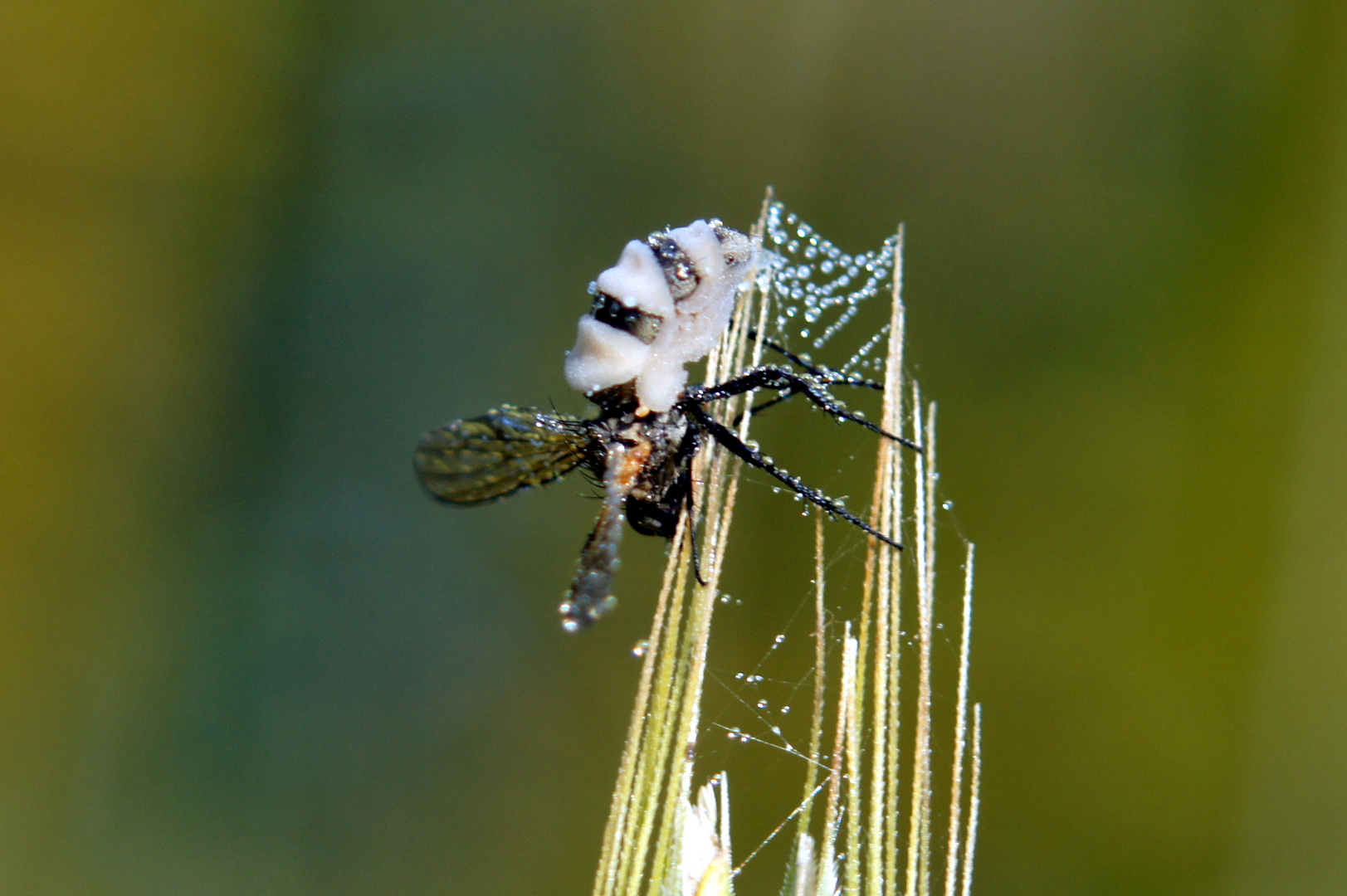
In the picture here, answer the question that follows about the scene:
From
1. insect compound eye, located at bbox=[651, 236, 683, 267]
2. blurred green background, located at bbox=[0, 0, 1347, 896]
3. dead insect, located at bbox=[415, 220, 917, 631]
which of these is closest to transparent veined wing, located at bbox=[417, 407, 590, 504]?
dead insect, located at bbox=[415, 220, 917, 631]

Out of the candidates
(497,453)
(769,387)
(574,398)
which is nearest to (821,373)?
(769,387)

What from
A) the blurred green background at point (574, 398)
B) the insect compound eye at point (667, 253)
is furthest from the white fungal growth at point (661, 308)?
the blurred green background at point (574, 398)

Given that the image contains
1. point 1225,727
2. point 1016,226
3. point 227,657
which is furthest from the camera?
point 227,657

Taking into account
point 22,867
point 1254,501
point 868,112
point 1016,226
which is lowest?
point 22,867

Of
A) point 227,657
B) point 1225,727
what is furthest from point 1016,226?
point 227,657

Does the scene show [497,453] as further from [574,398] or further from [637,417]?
[574,398]

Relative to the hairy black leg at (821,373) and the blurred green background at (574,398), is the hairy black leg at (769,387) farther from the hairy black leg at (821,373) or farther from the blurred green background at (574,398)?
the blurred green background at (574,398)

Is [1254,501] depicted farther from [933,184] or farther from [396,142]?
[396,142]
